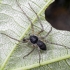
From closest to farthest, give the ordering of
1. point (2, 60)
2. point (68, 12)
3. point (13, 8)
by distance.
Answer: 1. point (2, 60)
2. point (13, 8)
3. point (68, 12)

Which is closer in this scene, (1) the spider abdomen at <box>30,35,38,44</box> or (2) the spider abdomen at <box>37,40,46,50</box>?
(2) the spider abdomen at <box>37,40,46,50</box>

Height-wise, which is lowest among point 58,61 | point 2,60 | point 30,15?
point 2,60

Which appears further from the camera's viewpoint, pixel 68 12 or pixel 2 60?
pixel 68 12

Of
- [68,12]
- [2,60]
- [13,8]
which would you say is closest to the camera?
[2,60]

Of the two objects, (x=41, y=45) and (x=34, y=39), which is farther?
(x=34, y=39)

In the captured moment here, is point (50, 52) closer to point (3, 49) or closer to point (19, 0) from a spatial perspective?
point (3, 49)

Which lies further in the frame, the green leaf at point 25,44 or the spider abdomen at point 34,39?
the spider abdomen at point 34,39

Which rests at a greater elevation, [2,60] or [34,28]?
[34,28]

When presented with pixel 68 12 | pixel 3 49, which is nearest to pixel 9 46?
pixel 3 49
